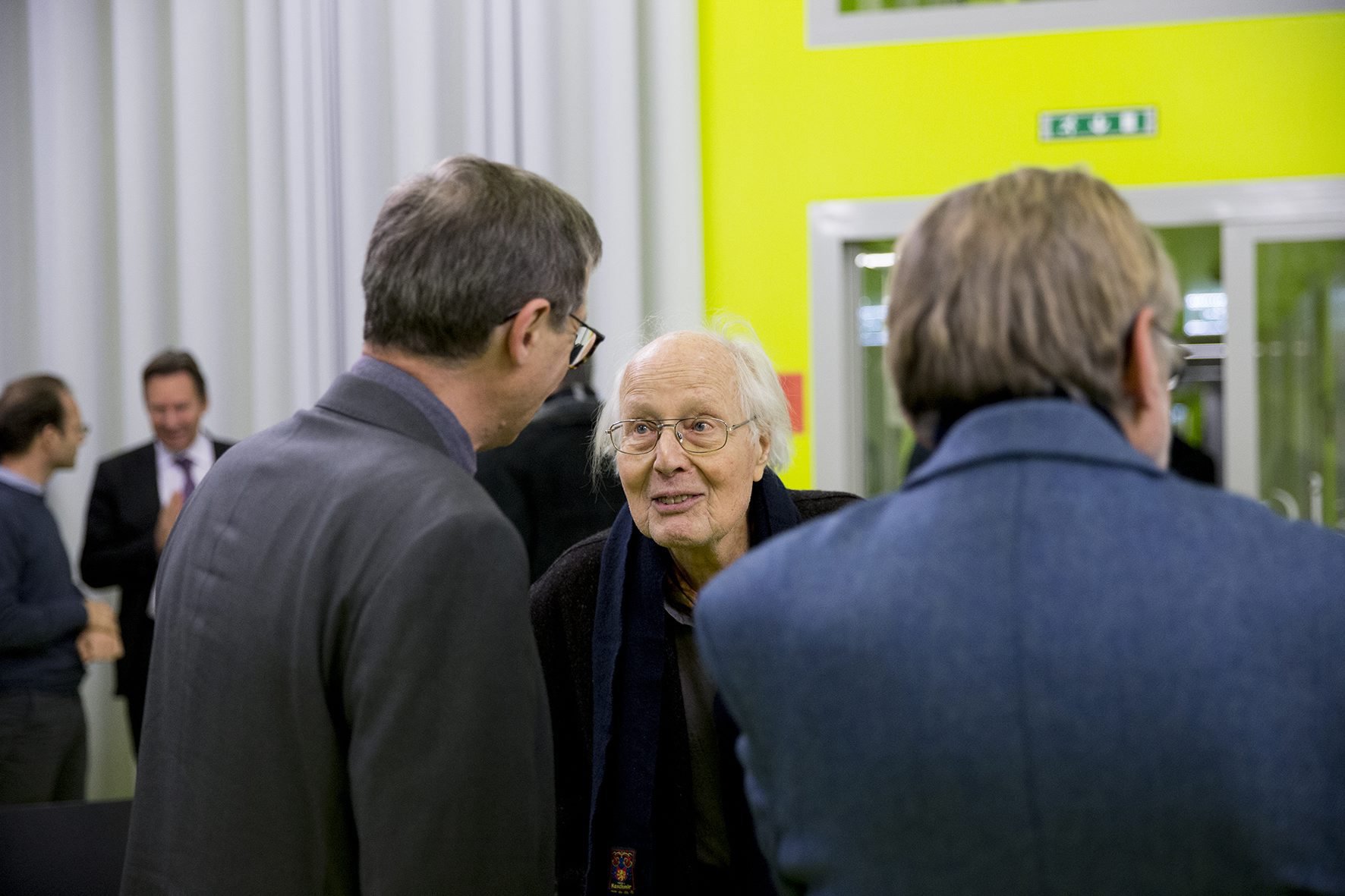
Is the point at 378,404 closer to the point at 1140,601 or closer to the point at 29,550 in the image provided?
the point at 1140,601

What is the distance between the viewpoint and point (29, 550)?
3.90 m

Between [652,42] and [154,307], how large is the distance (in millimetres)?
2344

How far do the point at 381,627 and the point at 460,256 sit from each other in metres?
0.41

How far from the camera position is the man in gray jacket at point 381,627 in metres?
1.21

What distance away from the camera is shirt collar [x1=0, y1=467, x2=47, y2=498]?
3.96 m

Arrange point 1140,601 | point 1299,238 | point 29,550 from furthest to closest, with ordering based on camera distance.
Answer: point 1299,238 < point 29,550 < point 1140,601

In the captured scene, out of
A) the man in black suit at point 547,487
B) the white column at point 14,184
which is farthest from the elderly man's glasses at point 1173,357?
the white column at point 14,184

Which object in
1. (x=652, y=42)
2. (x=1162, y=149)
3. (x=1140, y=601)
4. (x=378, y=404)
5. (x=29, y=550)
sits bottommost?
(x=29, y=550)

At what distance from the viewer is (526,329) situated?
1428 mm

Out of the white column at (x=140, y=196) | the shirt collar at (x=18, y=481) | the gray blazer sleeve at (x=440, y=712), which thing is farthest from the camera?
the white column at (x=140, y=196)

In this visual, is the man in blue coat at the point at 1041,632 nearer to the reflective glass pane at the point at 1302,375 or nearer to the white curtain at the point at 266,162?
the white curtain at the point at 266,162

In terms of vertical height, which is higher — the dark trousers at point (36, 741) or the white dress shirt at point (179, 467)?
the white dress shirt at point (179, 467)

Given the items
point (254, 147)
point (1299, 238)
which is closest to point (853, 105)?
point (1299, 238)

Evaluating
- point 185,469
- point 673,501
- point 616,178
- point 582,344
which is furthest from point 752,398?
point 185,469
